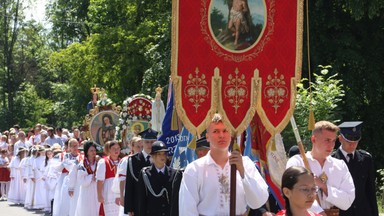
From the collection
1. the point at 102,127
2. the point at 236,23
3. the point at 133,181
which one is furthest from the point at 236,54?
the point at 102,127

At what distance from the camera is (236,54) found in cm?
791

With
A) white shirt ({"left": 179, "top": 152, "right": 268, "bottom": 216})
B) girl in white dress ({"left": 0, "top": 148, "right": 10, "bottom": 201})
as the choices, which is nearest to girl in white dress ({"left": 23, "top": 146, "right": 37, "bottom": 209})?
girl in white dress ({"left": 0, "top": 148, "right": 10, "bottom": 201})

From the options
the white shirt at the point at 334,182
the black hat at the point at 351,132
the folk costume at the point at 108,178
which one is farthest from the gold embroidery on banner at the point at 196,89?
the folk costume at the point at 108,178

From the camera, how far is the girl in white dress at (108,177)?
13742 mm

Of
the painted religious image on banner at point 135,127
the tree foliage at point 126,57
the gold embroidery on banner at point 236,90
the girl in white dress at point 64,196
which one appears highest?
the tree foliage at point 126,57

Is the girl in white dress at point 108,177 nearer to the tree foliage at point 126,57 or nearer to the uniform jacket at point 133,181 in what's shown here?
the uniform jacket at point 133,181

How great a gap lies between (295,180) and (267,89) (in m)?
2.26

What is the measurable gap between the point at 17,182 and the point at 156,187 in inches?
669

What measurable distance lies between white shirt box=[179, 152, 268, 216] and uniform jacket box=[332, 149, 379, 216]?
6.61 feet

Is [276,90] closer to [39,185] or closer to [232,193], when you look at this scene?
[232,193]

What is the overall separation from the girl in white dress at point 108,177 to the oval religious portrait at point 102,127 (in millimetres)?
4168

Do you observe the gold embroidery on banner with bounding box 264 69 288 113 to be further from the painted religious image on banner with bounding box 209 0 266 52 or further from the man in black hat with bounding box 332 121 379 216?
the man in black hat with bounding box 332 121 379 216

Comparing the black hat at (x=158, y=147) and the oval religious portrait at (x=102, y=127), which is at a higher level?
the oval religious portrait at (x=102, y=127)

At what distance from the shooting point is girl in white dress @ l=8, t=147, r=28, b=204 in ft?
86.7
